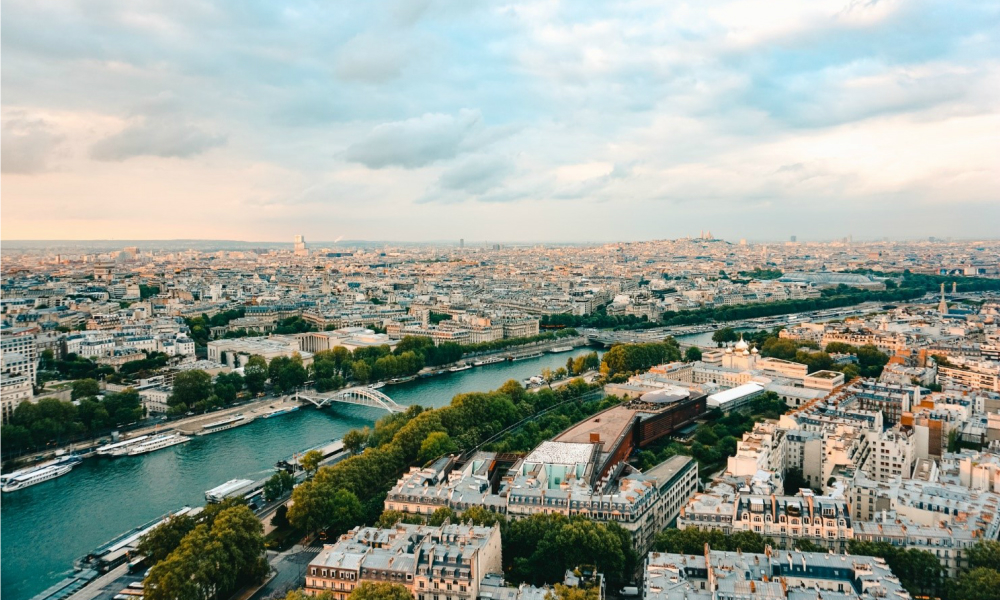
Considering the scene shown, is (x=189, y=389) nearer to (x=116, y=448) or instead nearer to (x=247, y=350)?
(x=116, y=448)

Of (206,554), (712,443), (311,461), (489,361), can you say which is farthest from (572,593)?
(489,361)

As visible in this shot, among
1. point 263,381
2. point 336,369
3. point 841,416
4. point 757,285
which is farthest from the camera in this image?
point 757,285

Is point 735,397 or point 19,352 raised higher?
point 19,352

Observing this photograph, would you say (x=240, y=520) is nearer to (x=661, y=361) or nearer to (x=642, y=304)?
(x=661, y=361)

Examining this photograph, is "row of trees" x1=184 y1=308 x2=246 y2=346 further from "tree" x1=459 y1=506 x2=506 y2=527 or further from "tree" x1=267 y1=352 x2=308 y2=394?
"tree" x1=459 y1=506 x2=506 y2=527

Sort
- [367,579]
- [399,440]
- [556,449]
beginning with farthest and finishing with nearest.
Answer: [399,440]
[556,449]
[367,579]

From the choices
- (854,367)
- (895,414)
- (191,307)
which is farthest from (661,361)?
(191,307)

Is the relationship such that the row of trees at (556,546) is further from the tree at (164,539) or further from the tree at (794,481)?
the tree at (794,481)
